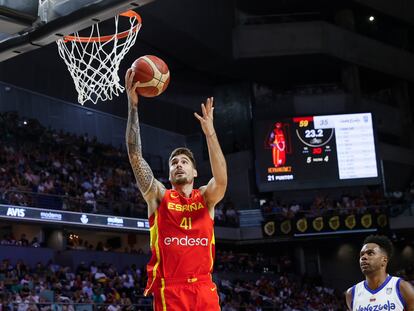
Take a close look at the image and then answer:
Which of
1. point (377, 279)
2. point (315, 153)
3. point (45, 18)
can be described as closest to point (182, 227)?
point (377, 279)

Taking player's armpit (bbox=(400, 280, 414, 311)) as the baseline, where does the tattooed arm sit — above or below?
above

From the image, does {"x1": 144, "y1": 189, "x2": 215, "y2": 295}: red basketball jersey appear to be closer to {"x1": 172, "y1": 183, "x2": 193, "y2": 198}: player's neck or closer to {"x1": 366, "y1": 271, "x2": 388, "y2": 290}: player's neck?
{"x1": 172, "y1": 183, "x2": 193, "y2": 198}: player's neck

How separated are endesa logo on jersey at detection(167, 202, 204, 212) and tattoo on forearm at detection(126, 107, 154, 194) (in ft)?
0.69

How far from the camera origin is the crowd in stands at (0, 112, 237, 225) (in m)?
19.8

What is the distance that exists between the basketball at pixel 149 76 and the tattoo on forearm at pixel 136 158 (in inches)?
16.7

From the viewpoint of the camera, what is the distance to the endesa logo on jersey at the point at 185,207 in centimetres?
484

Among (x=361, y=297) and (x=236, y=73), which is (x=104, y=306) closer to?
(x=361, y=297)

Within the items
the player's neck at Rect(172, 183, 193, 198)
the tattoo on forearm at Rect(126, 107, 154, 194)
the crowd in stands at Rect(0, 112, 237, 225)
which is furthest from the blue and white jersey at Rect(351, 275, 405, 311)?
the crowd in stands at Rect(0, 112, 237, 225)

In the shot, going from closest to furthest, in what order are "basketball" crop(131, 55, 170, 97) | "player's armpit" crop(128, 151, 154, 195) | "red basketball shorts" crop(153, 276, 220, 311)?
"red basketball shorts" crop(153, 276, 220, 311) → "player's armpit" crop(128, 151, 154, 195) → "basketball" crop(131, 55, 170, 97)

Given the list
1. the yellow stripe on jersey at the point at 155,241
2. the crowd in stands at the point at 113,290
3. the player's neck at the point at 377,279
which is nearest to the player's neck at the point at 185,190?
the yellow stripe on jersey at the point at 155,241

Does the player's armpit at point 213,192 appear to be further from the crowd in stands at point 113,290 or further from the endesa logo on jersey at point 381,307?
the crowd in stands at point 113,290

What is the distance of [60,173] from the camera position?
22.1 m

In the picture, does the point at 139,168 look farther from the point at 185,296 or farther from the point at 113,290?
the point at 113,290

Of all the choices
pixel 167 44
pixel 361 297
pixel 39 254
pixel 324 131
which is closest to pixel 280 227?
pixel 324 131
